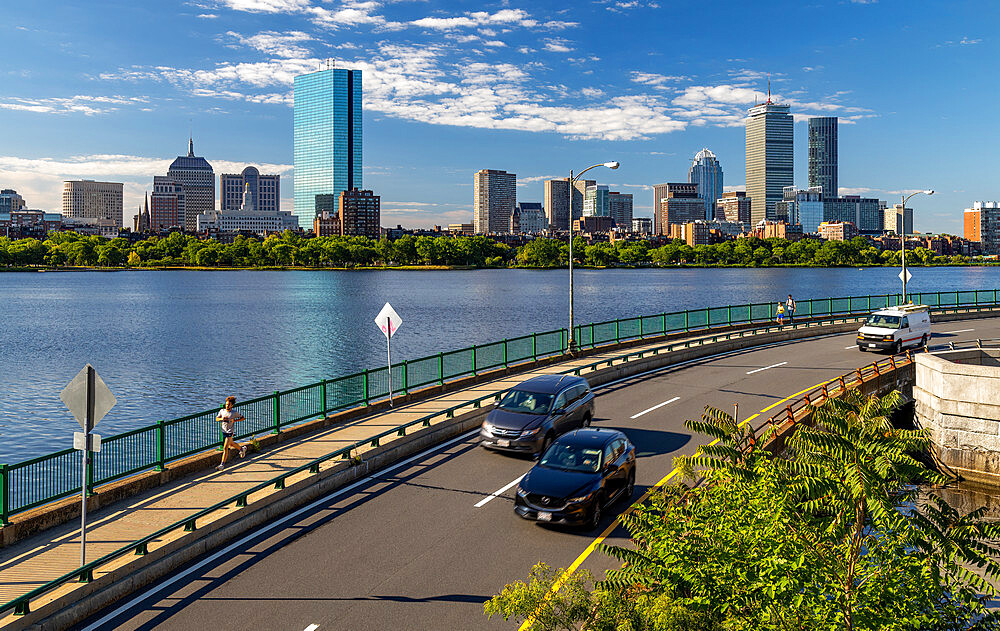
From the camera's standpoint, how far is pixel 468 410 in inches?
885

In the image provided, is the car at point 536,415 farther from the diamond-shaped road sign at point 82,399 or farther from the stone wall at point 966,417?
the stone wall at point 966,417

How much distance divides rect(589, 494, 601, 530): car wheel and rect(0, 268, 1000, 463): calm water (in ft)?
78.1

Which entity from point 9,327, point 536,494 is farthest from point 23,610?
point 9,327

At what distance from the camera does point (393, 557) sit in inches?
494

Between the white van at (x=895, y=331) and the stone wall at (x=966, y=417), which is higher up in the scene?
the white van at (x=895, y=331)

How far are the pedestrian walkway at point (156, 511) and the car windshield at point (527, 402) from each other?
2492mm

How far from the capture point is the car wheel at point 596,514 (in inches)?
554

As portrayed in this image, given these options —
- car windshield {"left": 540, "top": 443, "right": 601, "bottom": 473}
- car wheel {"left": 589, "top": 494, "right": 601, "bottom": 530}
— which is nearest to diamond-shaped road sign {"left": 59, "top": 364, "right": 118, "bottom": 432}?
car windshield {"left": 540, "top": 443, "right": 601, "bottom": 473}

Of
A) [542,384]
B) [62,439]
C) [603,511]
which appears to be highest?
[542,384]

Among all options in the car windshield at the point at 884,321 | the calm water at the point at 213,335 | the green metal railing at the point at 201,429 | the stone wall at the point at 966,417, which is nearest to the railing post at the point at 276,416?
the green metal railing at the point at 201,429

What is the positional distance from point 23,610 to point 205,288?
144 meters

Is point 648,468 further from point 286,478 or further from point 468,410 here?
point 286,478

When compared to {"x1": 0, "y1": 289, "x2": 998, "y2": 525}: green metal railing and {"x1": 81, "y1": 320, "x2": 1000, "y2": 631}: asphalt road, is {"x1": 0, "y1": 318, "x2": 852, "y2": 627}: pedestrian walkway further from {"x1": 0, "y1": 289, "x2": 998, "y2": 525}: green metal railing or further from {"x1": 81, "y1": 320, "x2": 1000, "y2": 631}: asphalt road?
{"x1": 81, "y1": 320, "x2": 1000, "y2": 631}: asphalt road

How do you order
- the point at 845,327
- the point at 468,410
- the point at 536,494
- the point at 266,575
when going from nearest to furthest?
the point at 266,575 → the point at 536,494 → the point at 468,410 → the point at 845,327
